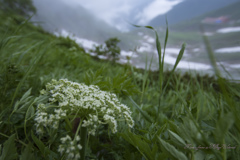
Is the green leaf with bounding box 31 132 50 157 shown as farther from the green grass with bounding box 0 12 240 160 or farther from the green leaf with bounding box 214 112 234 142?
the green leaf with bounding box 214 112 234 142

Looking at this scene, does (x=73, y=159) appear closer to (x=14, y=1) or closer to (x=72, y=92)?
(x=72, y=92)

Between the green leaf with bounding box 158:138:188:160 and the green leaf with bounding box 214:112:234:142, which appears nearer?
the green leaf with bounding box 214:112:234:142

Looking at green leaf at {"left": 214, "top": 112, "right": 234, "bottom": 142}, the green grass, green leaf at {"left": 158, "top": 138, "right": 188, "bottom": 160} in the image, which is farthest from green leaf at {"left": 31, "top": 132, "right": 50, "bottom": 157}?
green leaf at {"left": 214, "top": 112, "right": 234, "bottom": 142}

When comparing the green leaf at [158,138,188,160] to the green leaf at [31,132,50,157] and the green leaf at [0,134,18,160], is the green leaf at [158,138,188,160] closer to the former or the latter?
the green leaf at [31,132,50,157]

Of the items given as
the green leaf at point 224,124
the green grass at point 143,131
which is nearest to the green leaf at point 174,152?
the green grass at point 143,131

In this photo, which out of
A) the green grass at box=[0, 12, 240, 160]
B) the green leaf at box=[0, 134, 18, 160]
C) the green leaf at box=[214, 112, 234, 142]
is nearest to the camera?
the green leaf at box=[214, 112, 234, 142]

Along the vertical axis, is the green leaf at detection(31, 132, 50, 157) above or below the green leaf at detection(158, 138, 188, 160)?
below

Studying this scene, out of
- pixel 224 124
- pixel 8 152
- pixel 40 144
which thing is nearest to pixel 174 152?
pixel 224 124

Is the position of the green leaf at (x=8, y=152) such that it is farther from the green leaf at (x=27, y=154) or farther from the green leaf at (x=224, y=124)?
the green leaf at (x=224, y=124)

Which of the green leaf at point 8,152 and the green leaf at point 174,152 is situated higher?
the green leaf at point 174,152

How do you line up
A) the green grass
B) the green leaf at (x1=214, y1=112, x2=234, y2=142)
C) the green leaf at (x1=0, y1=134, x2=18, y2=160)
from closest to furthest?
the green leaf at (x1=214, y1=112, x2=234, y2=142) < the green grass < the green leaf at (x1=0, y1=134, x2=18, y2=160)

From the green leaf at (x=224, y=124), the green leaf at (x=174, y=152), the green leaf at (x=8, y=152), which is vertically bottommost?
the green leaf at (x=8, y=152)

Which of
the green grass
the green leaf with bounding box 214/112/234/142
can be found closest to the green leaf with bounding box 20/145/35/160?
the green grass

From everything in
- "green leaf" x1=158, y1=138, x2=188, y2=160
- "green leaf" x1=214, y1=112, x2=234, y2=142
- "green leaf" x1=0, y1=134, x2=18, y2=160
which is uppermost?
"green leaf" x1=214, y1=112, x2=234, y2=142
